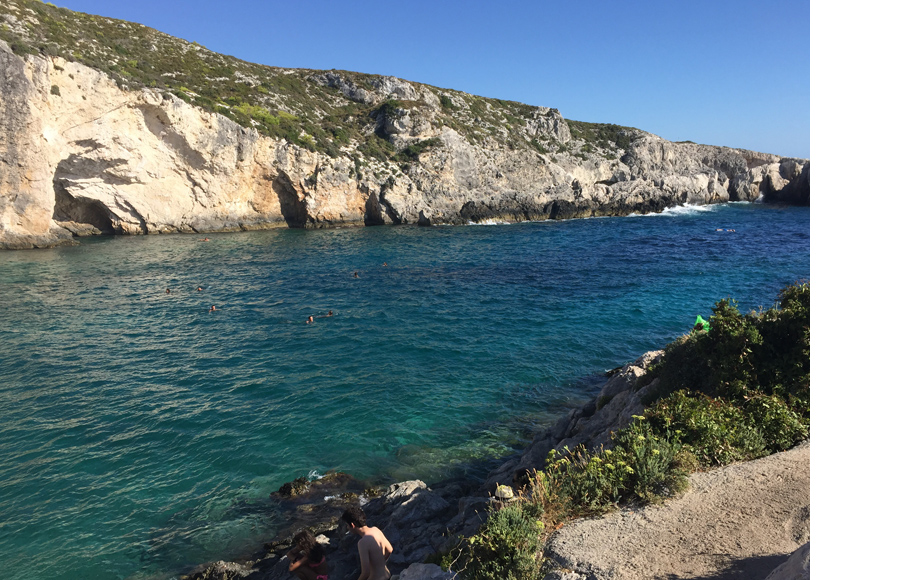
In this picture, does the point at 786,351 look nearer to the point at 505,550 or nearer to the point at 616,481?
the point at 616,481

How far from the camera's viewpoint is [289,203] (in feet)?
201

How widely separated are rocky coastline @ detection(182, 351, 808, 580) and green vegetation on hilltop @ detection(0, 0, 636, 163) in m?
48.6

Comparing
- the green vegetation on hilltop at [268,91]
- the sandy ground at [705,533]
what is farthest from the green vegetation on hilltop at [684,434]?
the green vegetation on hilltop at [268,91]

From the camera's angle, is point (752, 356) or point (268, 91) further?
point (268, 91)

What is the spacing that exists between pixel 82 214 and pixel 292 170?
70.7 ft

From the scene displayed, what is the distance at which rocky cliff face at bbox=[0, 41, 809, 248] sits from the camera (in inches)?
1610

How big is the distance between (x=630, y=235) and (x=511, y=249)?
16.1 m

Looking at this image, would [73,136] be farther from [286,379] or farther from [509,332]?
[509,332]

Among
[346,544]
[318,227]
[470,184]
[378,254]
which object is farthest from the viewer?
[470,184]

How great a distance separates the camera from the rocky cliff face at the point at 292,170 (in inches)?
1610

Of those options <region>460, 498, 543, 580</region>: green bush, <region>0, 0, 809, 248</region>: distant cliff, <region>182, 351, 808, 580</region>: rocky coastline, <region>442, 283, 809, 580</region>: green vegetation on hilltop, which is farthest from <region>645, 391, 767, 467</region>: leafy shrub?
<region>0, 0, 809, 248</region>: distant cliff

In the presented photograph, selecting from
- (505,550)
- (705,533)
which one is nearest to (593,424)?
(705,533)

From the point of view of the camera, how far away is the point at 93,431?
1380 cm

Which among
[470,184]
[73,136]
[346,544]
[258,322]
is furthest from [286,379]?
[470,184]
